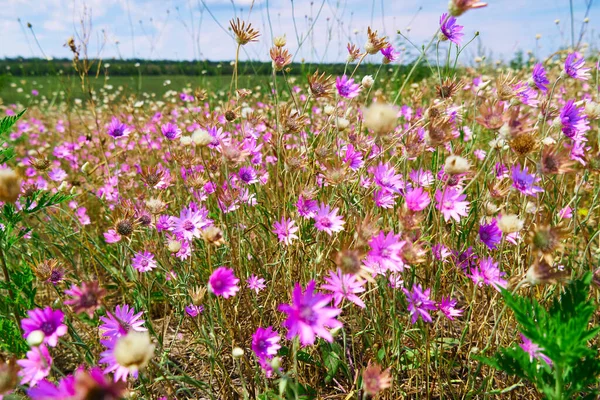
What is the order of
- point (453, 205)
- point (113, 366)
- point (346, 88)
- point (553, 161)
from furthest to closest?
point (346, 88) < point (453, 205) < point (553, 161) < point (113, 366)

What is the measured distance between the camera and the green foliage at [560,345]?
2.65 ft

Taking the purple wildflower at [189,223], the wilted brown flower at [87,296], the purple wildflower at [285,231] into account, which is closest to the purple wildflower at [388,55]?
the purple wildflower at [285,231]

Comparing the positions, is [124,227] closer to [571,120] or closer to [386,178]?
[386,178]

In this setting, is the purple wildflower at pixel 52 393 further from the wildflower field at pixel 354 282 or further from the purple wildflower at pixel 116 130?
the purple wildflower at pixel 116 130

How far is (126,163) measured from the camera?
275cm

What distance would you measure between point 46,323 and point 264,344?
1.76 ft

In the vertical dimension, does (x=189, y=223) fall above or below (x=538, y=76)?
below

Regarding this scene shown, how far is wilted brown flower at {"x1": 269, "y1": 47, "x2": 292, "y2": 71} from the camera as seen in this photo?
4.92 ft

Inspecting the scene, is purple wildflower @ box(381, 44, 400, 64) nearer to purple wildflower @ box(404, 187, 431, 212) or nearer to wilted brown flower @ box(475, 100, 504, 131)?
wilted brown flower @ box(475, 100, 504, 131)

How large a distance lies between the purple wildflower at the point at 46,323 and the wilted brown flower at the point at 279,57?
40.9 inches

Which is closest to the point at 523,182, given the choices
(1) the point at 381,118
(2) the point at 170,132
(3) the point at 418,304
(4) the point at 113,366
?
(3) the point at 418,304

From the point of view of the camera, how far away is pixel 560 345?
2.69ft

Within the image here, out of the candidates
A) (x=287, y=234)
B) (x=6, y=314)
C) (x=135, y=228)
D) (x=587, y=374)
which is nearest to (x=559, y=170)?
(x=587, y=374)

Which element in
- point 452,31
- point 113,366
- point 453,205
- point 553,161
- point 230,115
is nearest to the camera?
point 113,366
